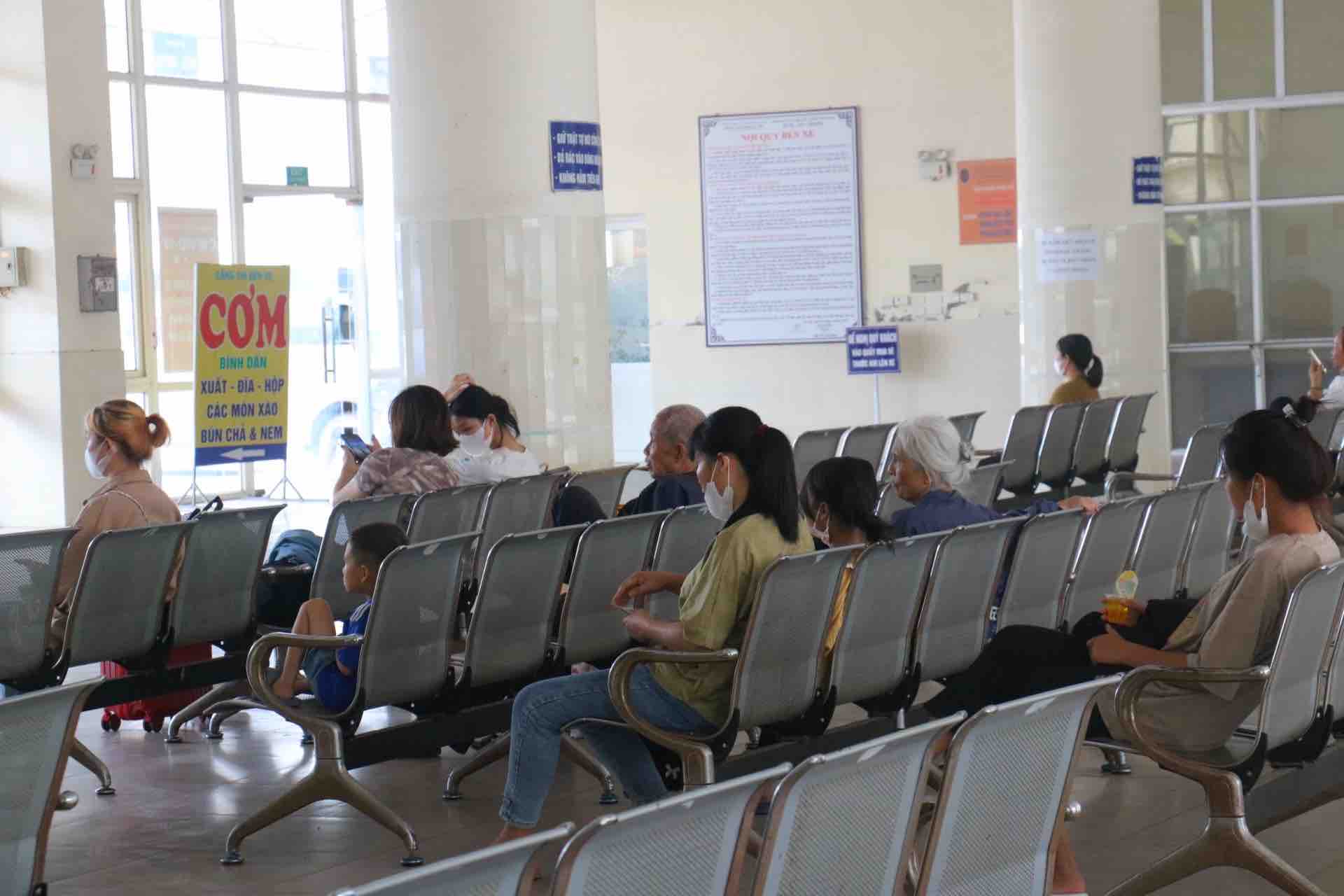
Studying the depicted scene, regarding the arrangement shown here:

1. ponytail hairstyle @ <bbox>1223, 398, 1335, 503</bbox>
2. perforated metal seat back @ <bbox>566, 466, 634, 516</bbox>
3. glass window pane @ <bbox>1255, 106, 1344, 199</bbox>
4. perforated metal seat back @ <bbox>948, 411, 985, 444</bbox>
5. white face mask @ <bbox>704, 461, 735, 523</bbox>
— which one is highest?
glass window pane @ <bbox>1255, 106, 1344, 199</bbox>

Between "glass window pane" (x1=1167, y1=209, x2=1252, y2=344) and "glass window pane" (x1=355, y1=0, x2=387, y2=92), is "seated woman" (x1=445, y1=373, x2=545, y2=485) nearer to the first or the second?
"glass window pane" (x1=355, y1=0, x2=387, y2=92)

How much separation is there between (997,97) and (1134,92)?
239 centimetres

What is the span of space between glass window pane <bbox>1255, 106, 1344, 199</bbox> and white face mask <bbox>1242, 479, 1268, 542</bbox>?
1151 centimetres

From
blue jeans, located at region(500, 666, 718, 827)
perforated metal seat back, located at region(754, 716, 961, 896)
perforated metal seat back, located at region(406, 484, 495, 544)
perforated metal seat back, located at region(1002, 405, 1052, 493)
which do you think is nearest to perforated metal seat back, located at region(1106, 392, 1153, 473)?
perforated metal seat back, located at region(1002, 405, 1052, 493)

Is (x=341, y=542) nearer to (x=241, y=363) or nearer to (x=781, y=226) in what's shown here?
(x=241, y=363)

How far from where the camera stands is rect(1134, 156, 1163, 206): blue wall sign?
1198 centimetres

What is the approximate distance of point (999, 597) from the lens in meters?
5.01

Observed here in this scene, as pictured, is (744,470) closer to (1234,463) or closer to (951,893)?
(1234,463)

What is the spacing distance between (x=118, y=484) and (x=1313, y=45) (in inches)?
453

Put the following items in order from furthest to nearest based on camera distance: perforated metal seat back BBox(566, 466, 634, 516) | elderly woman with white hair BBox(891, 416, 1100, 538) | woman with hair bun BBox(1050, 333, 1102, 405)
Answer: woman with hair bun BBox(1050, 333, 1102, 405) → perforated metal seat back BBox(566, 466, 634, 516) → elderly woman with white hair BBox(891, 416, 1100, 538)

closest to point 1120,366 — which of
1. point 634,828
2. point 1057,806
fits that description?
point 1057,806

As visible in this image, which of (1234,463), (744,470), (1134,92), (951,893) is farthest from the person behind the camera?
(1134,92)

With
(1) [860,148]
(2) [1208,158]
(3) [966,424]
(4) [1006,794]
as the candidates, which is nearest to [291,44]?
(1) [860,148]

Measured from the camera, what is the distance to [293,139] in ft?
49.1
